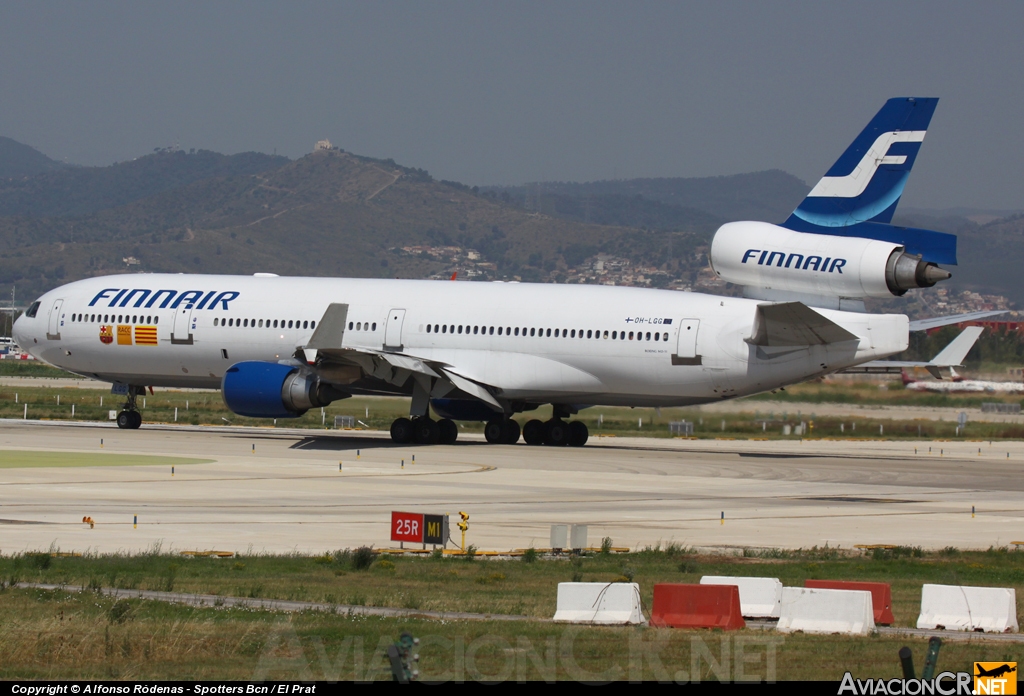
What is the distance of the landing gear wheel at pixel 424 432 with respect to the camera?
144 feet

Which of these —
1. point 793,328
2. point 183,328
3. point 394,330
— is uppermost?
point 793,328

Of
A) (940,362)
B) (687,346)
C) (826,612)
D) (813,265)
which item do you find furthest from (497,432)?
(826,612)

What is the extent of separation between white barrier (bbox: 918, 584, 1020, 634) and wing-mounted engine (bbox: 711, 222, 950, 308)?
900 inches

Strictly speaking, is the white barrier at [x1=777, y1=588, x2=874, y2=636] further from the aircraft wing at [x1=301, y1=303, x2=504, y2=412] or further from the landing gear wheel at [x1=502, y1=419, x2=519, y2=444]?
the landing gear wheel at [x1=502, y1=419, x2=519, y2=444]

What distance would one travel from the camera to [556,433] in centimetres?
4516

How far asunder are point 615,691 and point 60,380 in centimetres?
9640

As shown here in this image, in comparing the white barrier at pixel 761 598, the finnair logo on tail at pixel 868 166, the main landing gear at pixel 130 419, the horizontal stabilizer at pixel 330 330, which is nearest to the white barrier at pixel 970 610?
the white barrier at pixel 761 598

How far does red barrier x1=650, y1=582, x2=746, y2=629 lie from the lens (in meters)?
14.6

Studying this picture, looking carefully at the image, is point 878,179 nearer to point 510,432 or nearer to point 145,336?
point 510,432

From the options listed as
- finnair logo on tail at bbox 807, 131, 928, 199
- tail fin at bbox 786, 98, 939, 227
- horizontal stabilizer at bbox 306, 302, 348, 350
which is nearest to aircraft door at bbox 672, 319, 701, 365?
tail fin at bbox 786, 98, 939, 227

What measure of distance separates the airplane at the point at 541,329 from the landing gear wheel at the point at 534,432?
0.24ft

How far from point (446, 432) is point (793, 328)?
1160 cm

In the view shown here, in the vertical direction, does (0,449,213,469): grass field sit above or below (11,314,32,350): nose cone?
below

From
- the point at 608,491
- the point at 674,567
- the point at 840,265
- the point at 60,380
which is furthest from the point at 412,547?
the point at 60,380
